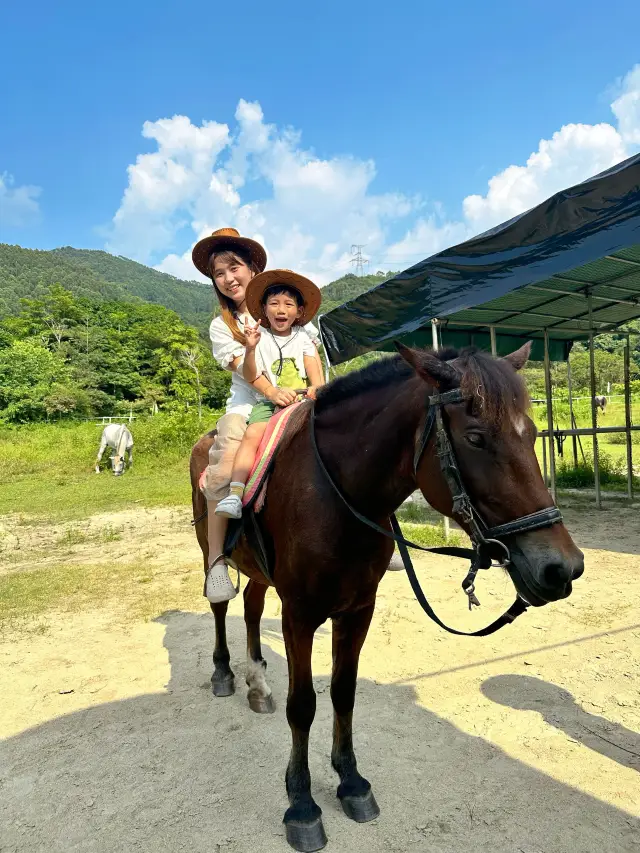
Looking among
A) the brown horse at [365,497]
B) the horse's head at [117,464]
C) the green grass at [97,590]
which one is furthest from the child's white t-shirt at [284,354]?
the horse's head at [117,464]

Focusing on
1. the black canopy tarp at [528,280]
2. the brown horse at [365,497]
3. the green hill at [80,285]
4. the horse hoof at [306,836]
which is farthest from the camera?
the green hill at [80,285]

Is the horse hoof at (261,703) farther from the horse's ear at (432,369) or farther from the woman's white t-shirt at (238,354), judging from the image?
the horse's ear at (432,369)

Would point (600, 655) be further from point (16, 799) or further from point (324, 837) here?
point (16, 799)

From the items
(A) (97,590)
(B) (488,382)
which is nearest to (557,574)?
(B) (488,382)

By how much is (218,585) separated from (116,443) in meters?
15.4

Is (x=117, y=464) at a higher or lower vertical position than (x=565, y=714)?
higher

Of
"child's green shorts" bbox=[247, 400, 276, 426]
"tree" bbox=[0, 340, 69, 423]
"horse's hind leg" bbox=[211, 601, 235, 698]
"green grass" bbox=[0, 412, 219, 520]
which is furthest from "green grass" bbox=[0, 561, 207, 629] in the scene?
"tree" bbox=[0, 340, 69, 423]

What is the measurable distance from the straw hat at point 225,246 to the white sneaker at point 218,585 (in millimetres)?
1940

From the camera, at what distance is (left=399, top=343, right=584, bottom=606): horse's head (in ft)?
4.92

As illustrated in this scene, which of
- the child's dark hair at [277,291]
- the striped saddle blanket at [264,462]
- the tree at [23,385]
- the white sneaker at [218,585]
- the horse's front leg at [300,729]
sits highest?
the tree at [23,385]

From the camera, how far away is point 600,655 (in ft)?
12.3

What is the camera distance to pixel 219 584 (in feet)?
9.36

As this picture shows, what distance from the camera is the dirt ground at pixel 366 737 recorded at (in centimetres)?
226

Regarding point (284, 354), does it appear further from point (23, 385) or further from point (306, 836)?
point (23, 385)
